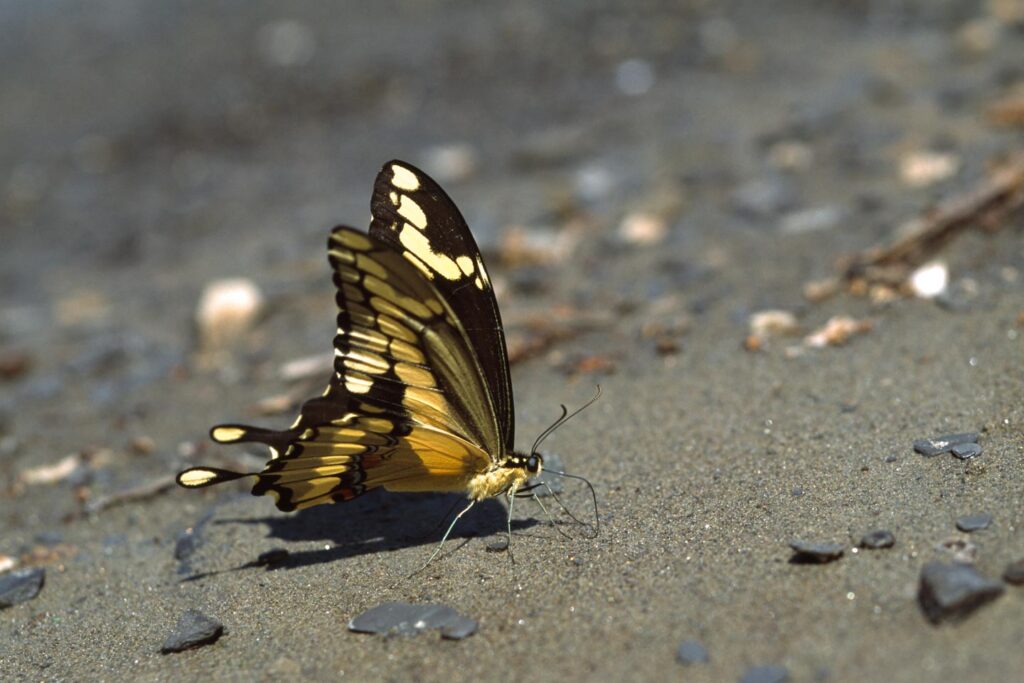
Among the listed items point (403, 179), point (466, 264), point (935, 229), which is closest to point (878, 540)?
point (466, 264)

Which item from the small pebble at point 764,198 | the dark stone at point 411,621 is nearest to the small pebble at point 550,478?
the dark stone at point 411,621

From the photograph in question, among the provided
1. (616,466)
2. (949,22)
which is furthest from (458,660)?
(949,22)

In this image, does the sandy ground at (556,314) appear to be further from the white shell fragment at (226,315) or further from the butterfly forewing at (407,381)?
the butterfly forewing at (407,381)

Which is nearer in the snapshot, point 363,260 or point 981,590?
point 981,590

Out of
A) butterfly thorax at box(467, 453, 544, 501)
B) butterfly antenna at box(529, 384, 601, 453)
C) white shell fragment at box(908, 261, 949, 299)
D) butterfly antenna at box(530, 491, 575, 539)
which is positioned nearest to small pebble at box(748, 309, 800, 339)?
white shell fragment at box(908, 261, 949, 299)

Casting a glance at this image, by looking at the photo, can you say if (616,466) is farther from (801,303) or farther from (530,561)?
(801,303)

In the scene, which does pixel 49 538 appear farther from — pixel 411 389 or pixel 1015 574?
pixel 1015 574
